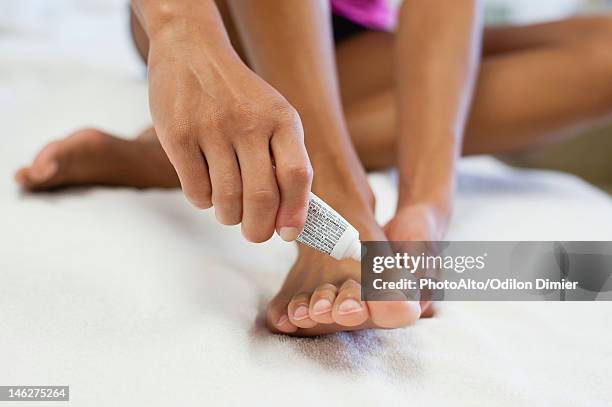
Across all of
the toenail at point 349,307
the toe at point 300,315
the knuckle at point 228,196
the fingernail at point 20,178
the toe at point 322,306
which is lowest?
the fingernail at point 20,178

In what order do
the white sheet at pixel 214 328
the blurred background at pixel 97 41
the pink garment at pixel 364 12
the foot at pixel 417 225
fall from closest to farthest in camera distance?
the white sheet at pixel 214 328, the foot at pixel 417 225, the pink garment at pixel 364 12, the blurred background at pixel 97 41

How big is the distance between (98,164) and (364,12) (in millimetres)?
491

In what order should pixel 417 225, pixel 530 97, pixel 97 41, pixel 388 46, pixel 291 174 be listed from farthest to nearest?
1. pixel 97 41
2. pixel 388 46
3. pixel 530 97
4. pixel 417 225
5. pixel 291 174

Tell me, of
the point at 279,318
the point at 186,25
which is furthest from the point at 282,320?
the point at 186,25

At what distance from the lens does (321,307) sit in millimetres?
511

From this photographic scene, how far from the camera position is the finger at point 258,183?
17.8 inches

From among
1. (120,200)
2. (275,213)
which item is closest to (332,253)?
(275,213)

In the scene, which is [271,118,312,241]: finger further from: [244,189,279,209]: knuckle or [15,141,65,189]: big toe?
[15,141,65,189]: big toe

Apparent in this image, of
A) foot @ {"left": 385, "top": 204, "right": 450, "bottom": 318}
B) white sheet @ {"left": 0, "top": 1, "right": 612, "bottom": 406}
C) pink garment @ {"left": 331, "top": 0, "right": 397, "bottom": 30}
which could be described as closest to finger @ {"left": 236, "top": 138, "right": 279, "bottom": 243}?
white sheet @ {"left": 0, "top": 1, "right": 612, "bottom": 406}

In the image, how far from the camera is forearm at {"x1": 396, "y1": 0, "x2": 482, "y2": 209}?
2.35ft

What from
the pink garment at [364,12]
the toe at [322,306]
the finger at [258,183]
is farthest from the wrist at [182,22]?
the pink garment at [364,12]

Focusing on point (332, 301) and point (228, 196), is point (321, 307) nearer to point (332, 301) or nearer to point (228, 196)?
point (332, 301)

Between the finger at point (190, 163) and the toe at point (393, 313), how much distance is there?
6.0 inches

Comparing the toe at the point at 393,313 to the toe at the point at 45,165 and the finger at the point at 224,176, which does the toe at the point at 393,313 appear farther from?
the toe at the point at 45,165
